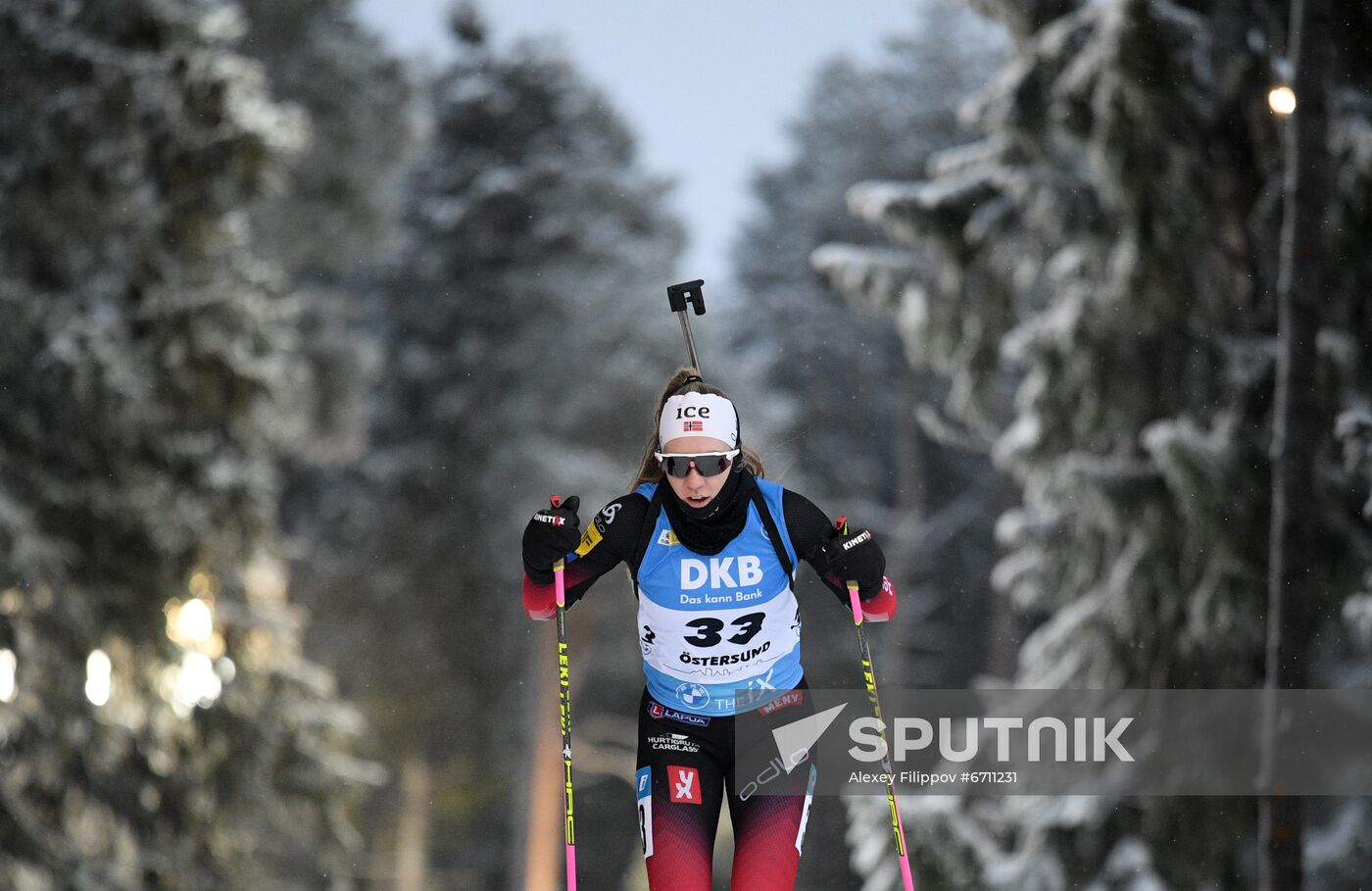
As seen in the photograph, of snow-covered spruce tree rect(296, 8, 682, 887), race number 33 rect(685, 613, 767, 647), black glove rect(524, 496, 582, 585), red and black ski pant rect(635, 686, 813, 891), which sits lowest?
red and black ski pant rect(635, 686, 813, 891)

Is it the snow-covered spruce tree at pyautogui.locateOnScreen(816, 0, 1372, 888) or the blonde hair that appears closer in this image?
the blonde hair

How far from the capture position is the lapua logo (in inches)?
150

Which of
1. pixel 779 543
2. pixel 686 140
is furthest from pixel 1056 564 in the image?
pixel 686 140

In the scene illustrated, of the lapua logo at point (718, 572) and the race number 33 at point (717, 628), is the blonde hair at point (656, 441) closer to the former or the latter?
the lapua logo at point (718, 572)

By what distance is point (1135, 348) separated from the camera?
7.97 metres

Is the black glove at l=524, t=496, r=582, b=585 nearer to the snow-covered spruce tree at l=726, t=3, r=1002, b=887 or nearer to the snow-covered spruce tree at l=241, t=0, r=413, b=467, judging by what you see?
the snow-covered spruce tree at l=241, t=0, r=413, b=467

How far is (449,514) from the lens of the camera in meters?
19.8

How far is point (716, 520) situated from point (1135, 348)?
15.9ft

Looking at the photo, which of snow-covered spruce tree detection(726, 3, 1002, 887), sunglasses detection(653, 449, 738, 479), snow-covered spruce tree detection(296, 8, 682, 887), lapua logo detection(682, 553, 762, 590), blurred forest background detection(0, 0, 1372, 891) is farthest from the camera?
snow-covered spruce tree detection(726, 3, 1002, 887)

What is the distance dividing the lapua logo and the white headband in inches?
12.1

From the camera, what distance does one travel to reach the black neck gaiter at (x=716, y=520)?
3.80 metres

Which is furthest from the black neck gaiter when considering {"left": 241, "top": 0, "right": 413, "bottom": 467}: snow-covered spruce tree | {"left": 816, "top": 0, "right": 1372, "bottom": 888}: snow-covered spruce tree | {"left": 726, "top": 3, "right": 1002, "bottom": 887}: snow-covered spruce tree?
{"left": 726, "top": 3, "right": 1002, "bottom": 887}: snow-covered spruce tree
